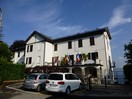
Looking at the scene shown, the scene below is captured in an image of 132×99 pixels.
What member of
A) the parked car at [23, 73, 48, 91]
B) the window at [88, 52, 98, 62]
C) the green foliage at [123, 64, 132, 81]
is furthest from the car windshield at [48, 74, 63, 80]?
the window at [88, 52, 98, 62]

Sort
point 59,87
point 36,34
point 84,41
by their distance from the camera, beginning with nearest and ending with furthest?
1. point 59,87
2. point 84,41
3. point 36,34

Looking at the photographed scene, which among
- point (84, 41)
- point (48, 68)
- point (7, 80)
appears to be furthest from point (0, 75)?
point (84, 41)

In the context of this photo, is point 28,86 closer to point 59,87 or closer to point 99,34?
point 59,87

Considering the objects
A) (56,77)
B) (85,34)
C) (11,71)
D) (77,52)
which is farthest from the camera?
(77,52)

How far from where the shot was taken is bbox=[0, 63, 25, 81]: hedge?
21438mm

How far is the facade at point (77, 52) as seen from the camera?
24.4m

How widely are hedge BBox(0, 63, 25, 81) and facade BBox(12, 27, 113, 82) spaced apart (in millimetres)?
5928

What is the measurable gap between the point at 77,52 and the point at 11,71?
41.3ft

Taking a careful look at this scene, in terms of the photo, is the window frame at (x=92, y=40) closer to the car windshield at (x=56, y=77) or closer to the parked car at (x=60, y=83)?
the parked car at (x=60, y=83)

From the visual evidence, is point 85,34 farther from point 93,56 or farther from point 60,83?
point 60,83

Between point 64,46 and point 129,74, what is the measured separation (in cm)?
1523

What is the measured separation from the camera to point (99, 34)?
25781mm

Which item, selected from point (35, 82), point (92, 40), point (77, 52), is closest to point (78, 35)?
point (92, 40)

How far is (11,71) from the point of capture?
75.1 feet
